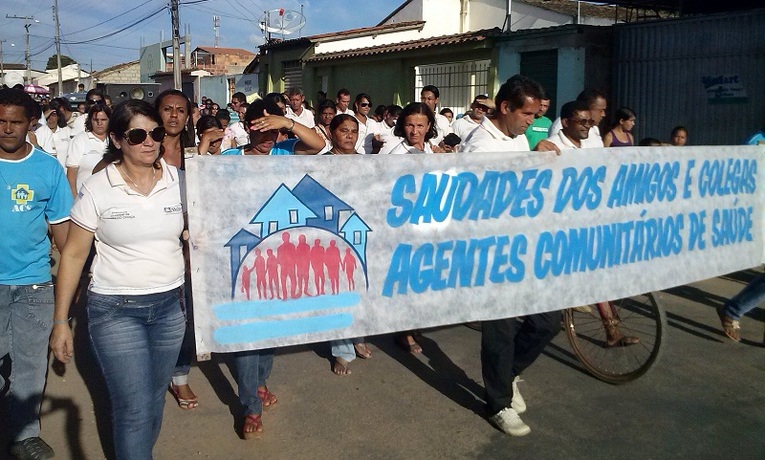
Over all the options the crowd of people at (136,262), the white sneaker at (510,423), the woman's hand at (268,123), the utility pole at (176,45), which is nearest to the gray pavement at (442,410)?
the white sneaker at (510,423)

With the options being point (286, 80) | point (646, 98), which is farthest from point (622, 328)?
point (286, 80)

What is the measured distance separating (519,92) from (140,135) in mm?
2047

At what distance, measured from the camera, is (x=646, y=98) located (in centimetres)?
1290

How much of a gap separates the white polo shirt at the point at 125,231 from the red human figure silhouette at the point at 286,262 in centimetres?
51

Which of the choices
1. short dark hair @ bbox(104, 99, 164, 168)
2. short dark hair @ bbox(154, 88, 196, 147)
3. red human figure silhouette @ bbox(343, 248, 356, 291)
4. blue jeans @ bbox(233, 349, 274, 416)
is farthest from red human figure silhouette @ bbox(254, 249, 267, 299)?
short dark hair @ bbox(154, 88, 196, 147)

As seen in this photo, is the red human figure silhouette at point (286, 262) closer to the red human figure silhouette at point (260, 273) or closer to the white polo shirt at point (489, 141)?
the red human figure silhouette at point (260, 273)

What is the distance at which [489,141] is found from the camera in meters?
3.93

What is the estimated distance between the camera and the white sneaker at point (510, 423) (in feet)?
12.6

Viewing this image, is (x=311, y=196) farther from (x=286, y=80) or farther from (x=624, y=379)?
(x=286, y=80)

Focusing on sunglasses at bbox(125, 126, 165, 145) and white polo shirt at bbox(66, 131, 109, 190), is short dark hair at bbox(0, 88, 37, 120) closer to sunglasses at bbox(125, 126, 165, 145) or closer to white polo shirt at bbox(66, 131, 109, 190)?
sunglasses at bbox(125, 126, 165, 145)

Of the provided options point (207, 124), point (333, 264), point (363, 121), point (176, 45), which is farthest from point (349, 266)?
point (176, 45)

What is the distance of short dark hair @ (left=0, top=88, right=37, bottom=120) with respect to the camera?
3.41m

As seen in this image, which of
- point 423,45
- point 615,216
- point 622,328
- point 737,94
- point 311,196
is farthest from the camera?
point 423,45

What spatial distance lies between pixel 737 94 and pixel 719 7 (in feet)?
17.3
